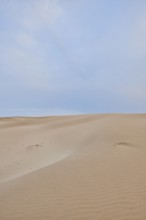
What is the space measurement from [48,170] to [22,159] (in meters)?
2.64

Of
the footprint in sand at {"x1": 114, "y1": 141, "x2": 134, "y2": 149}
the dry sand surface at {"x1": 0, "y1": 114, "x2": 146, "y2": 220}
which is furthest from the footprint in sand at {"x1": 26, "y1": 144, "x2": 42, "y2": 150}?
the footprint in sand at {"x1": 114, "y1": 141, "x2": 134, "y2": 149}

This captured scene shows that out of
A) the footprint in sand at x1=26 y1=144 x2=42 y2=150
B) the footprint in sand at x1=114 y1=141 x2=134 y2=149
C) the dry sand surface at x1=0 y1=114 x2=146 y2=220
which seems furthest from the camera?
the footprint in sand at x1=26 y1=144 x2=42 y2=150

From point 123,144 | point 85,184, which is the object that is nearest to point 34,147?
point 123,144

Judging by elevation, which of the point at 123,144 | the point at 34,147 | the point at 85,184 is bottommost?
the point at 85,184

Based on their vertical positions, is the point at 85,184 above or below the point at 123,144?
below

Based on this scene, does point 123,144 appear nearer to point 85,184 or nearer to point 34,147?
point 85,184

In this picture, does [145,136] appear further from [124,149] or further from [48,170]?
[48,170]

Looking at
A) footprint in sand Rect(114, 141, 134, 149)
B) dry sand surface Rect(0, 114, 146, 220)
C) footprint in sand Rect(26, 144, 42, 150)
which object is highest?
footprint in sand Rect(114, 141, 134, 149)

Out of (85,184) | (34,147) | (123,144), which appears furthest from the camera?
(34,147)

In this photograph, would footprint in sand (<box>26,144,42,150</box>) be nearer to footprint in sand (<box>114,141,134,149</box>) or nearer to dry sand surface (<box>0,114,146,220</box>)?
dry sand surface (<box>0,114,146,220</box>)

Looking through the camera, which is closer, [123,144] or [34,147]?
[123,144]

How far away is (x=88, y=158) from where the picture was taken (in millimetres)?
5762

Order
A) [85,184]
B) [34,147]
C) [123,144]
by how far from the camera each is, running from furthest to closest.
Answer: [34,147] → [123,144] → [85,184]

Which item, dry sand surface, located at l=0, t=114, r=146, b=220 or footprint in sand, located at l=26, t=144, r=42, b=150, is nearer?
dry sand surface, located at l=0, t=114, r=146, b=220
